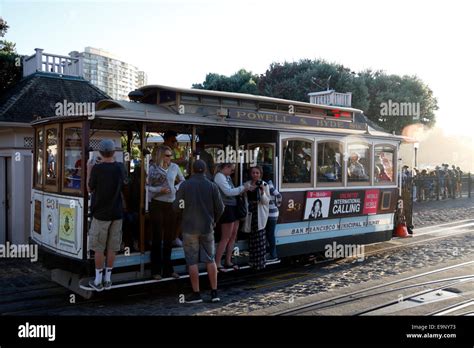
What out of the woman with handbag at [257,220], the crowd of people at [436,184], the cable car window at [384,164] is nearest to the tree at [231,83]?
the crowd of people at [436,184]

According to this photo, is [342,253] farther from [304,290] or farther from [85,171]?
[85,171]

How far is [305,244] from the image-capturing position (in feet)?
32.7

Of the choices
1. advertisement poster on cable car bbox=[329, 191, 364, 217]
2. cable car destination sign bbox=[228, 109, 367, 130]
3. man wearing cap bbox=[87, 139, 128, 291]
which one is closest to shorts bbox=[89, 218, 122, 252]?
man wearing cap bbox=[87, 139, 128, 291]

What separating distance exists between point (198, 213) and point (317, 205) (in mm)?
3696

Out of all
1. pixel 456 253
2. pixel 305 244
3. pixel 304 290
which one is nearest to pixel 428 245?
pixel 456 253

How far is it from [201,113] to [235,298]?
11.1 feet

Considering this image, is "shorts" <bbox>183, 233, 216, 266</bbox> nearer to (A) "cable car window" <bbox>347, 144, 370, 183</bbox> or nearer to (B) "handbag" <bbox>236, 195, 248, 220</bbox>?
(B) "handbag" <bbox>236, 195, 248, 220</bbox>

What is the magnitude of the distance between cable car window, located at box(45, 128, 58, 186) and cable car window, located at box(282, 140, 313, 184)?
4.16 m

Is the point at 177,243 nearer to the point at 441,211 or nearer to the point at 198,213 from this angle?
the point at 198,213

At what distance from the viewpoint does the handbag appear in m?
8.61

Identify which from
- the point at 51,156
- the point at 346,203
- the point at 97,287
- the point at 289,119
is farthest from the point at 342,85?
the point at 97,287

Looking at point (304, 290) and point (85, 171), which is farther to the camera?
point (304, 290)

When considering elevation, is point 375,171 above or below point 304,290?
above
